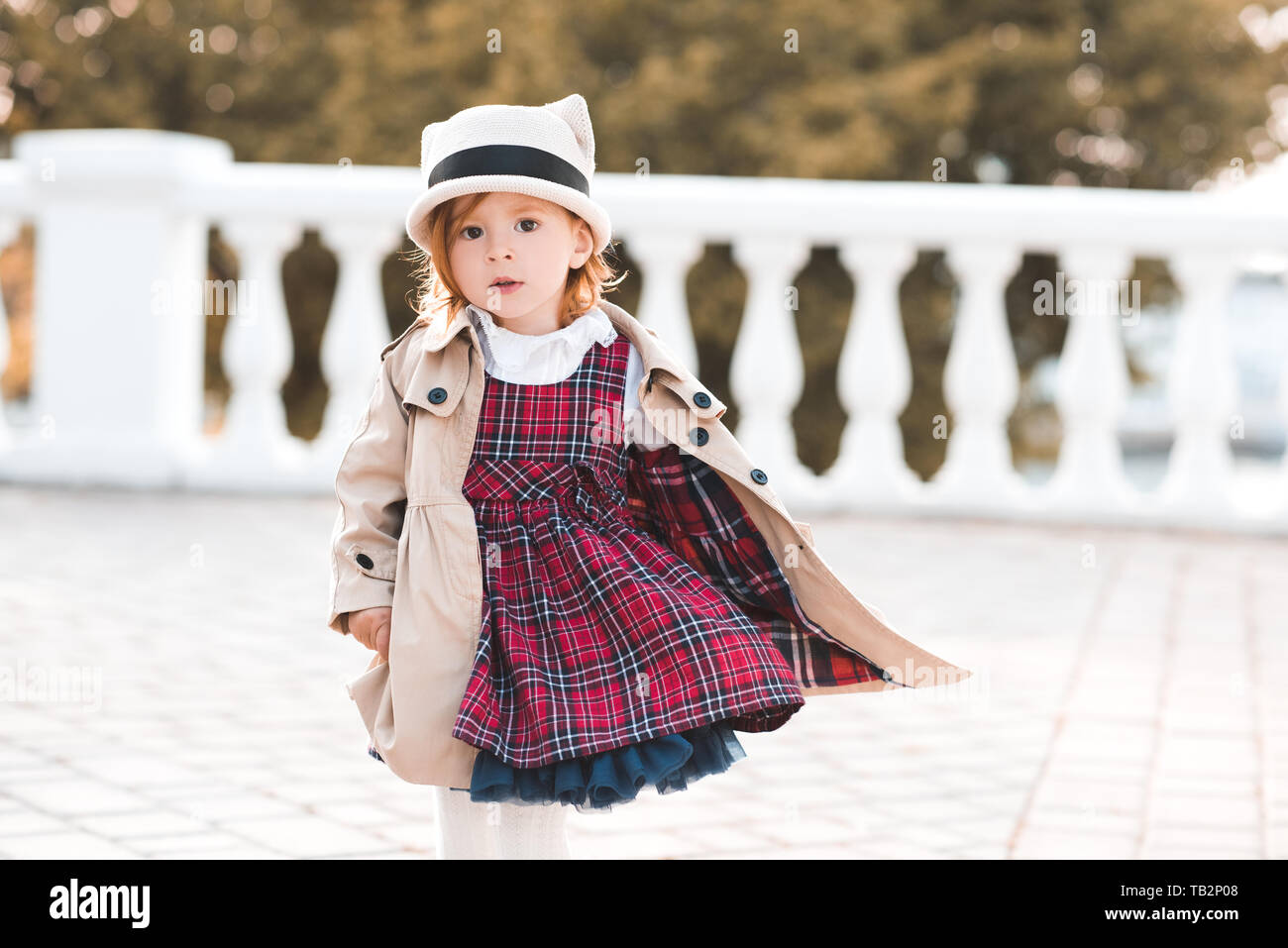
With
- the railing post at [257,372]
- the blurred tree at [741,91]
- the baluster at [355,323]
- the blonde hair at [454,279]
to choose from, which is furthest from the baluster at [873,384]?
the blurred tree at [741,91]

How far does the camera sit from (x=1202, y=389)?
23.9ft

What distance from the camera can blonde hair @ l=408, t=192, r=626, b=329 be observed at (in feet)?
8.49

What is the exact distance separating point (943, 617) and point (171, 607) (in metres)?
2.45

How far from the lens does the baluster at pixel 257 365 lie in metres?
7.59

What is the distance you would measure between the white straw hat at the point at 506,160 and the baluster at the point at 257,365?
5.12 meters

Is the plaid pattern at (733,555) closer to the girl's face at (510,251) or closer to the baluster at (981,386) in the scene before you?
the girl's face at (510,251)

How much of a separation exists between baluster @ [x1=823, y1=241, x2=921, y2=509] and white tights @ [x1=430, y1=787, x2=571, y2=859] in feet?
16.0

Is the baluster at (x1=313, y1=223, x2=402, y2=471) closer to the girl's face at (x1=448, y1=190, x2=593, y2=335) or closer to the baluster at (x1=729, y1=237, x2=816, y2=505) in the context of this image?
the baluster at (x1=729, y1=237, x2=816, y2=505)

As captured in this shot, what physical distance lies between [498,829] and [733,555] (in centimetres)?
56

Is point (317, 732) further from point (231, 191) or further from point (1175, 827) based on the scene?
point (231, 191)

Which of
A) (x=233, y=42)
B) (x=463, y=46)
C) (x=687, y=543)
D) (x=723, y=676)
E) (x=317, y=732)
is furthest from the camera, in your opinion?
(x=233, y=42)

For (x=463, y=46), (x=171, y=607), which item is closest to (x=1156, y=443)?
(x=463, y=46)

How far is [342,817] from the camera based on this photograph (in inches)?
133

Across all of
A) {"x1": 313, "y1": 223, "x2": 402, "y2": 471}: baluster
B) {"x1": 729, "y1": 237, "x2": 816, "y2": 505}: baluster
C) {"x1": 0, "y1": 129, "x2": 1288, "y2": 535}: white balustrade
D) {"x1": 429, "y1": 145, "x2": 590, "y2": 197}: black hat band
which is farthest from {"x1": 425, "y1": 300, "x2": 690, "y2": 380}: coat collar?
{"x1": 313, "y1": 223, "x2": 402, "y2": 471}: baluster
